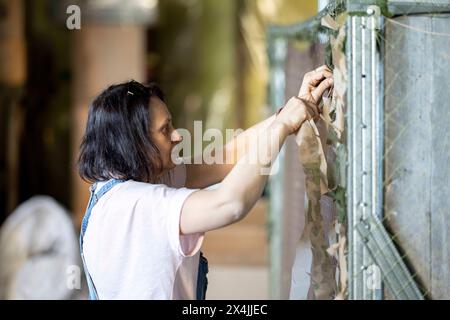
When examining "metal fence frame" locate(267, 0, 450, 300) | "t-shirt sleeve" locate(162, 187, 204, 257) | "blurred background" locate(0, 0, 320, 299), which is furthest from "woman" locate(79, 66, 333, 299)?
"blurred background" locate(0, 0, 320, 299)

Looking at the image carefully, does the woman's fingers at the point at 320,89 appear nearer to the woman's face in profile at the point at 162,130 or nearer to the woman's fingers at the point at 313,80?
the woman's fingers at the point at 313,80

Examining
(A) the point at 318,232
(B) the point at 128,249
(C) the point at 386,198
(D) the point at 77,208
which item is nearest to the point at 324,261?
(A) the point at 318,232

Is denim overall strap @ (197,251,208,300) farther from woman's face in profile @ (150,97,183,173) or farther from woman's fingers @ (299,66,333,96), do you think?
woman's fingers @ (299,66,333,96)

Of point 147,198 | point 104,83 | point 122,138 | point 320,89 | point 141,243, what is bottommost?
point 141,243

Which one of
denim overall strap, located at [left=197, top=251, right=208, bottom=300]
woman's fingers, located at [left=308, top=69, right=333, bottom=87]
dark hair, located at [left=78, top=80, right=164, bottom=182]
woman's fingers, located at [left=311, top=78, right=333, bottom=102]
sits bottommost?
denim overall strap, located at [left=197, top=251, right=208, bottom=300]

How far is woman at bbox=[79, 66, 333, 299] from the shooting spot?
1.69 meters

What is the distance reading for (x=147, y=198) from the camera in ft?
5.71

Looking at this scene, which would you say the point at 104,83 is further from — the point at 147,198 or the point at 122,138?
the point at 147,198

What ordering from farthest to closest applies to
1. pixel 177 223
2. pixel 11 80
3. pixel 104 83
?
pixel 104 83, pixel 11 80, pixel 177 223

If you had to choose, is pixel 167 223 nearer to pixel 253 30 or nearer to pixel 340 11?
pixel 340 11

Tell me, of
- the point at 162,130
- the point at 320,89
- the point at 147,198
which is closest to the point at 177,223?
the point at 147,198

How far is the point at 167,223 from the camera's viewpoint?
1708 millimetres

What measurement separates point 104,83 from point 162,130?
4706 mm

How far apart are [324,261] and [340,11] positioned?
0.72 m
